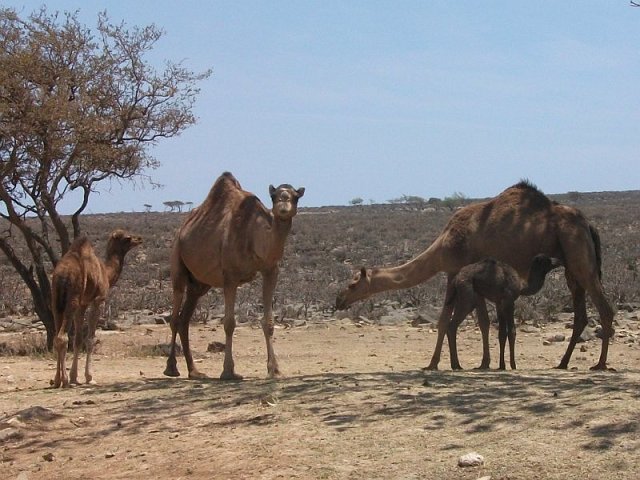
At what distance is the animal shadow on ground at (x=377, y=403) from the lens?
25.8 ft

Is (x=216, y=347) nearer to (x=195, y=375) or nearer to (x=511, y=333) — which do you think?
(x=195, y=375)

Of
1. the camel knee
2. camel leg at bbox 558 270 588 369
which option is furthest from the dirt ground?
camel leg at bbox 558 270 588 369

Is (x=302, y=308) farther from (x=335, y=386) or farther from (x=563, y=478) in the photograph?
(x=563, y=478)

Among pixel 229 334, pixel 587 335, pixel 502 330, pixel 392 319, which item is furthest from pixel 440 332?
pixel 392 319

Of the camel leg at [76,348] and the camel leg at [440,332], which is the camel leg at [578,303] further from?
the camel leg at [76,348]

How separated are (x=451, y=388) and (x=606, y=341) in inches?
154

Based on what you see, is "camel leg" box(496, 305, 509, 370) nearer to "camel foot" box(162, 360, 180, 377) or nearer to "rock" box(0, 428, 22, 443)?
"camel foot" box(162, 360, 180, 377)

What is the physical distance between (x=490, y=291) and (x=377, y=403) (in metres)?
4.09

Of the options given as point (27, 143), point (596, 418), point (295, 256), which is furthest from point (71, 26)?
A: point (295, 256)

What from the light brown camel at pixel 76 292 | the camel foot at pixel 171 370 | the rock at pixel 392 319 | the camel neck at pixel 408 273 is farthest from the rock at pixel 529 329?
the light brown camel at pixel 76 292

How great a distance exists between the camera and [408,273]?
1380 centimetres

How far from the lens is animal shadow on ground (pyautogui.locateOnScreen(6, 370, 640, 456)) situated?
25.8 feet

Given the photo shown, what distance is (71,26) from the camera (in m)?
15.4

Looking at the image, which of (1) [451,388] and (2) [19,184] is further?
(2) [19,184]
